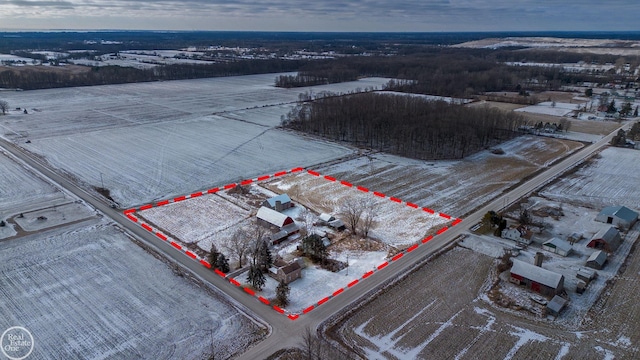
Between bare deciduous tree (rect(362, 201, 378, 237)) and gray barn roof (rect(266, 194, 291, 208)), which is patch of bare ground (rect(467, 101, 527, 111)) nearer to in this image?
bare deciduous tree (rect(362, 201, 378, 237))

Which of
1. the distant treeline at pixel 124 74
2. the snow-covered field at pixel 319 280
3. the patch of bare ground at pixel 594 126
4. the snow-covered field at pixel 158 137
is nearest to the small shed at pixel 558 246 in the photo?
the snow-covered field at pixel 319 280

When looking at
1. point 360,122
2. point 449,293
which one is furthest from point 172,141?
point 449,293

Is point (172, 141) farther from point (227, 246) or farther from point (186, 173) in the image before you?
point (227, 246)

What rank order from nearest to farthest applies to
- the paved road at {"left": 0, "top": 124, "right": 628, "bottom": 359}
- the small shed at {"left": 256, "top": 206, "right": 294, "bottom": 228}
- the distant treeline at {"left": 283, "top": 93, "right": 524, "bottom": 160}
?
the paved road at {"left": 0, "top": 124, "right": 628, "bottom": 359}
the small shed at {"left": 256, "top": 206, "right": 294, "bottom": 228}
the distant treeline at {"left": 283, "top": 93, "right": 524, "bottom": 160}

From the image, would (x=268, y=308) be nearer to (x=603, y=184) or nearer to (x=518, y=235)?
(x=518, y=235)

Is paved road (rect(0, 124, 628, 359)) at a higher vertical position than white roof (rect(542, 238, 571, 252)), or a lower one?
lower

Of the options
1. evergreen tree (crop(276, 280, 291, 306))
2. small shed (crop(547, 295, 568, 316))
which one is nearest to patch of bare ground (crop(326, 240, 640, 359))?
small shed (crop(547, 295, 568, 316))
